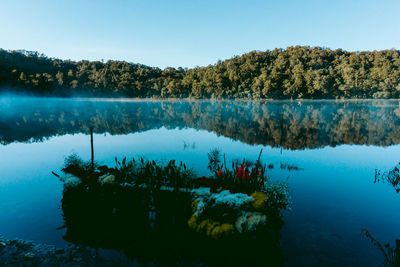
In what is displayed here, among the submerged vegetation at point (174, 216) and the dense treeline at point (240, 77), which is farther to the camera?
the dense treeline at point (240, 77)

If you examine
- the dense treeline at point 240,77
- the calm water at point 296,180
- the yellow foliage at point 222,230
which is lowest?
the calm water at point 296,180

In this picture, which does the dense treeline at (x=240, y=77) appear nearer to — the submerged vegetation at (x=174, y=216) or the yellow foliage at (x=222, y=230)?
the submerged vegetation at (x=174, y=216)

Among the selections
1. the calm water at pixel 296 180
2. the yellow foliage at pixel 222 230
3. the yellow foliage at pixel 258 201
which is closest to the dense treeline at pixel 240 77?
the calm water at pixel 296 180

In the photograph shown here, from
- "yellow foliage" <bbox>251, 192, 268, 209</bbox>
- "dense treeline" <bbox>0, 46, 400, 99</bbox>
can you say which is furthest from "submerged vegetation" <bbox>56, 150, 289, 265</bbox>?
"dense treeline" <bbox>0, 46, 400, 99</bbox>

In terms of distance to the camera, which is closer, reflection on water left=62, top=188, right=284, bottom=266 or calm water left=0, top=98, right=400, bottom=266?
reflection on water left=62, top=188, right=284, bottom=266

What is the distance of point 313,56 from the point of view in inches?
5768

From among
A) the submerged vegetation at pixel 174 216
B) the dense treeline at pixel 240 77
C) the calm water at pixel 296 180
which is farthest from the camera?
the dense treeline at pixel 240 77

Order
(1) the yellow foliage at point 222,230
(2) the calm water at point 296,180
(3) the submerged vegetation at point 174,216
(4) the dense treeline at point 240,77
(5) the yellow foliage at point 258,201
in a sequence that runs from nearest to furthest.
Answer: (1) the yellow foliage at point 222,230, (3) the submerged vegetation at point 174,216, (5) the yellow foliage at point 258,201, (2) the calm water at point 296,180, (4) the dense treeline at point 240,77

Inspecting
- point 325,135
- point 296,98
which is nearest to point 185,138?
point 325,135

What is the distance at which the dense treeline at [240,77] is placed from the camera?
123 meters

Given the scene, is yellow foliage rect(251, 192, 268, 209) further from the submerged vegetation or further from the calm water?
the calm water

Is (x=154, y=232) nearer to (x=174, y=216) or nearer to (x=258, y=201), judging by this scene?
(x=174, y=216)

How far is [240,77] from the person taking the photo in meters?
155

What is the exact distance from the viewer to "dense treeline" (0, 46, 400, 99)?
403ft
